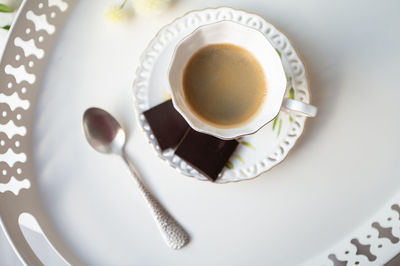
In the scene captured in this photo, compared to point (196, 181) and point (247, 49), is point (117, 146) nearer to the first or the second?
point (196, 181)

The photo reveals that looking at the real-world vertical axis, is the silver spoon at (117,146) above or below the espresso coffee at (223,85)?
below

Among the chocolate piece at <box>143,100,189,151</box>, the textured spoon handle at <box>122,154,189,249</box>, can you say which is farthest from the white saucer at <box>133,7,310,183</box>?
the textured spoon handle at <box>122,154,189,249</box>

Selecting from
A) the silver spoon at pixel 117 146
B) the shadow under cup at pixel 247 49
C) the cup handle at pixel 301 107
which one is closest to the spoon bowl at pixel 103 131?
the silver spoon at pixel 117 146

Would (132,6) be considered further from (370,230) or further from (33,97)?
(370,230)

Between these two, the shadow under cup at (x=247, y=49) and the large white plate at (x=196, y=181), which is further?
the large white plate at (x=196, y=181)

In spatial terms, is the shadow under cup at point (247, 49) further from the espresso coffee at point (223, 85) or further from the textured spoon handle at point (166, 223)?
the textured spoon handle at point (166, 223)

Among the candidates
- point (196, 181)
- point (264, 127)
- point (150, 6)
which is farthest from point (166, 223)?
point (150, 6)

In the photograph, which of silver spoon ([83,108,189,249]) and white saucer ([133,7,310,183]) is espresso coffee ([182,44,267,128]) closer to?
white saucer ([133,7,310,183])
